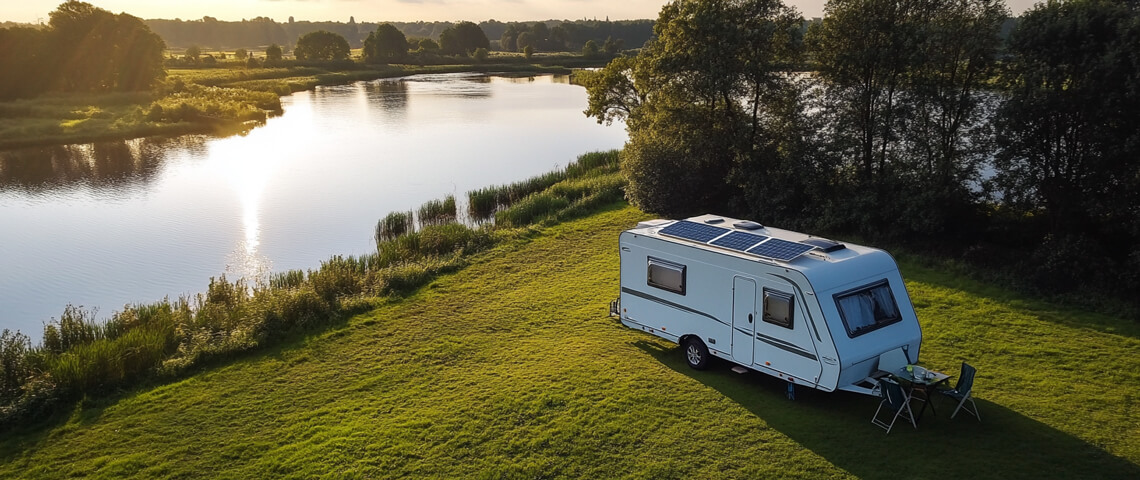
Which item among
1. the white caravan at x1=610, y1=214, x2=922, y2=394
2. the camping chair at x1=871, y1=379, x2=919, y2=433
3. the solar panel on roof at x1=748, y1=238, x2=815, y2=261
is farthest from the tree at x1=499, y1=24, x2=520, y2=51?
the camping chair at x1=871, y1=379, x2=919, y2=433

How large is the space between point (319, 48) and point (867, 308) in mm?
110772

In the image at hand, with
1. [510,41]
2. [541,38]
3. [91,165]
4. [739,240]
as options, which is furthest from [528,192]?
[510,41]

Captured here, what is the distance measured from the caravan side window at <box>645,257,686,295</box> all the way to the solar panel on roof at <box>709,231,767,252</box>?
2.59 feet

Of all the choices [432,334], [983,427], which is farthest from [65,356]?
[983,427]

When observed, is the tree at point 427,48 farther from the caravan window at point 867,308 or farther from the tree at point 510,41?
the caravan window at point 867,308

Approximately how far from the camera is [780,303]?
10.5 meters

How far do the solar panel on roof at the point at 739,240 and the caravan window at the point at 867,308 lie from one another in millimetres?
1851

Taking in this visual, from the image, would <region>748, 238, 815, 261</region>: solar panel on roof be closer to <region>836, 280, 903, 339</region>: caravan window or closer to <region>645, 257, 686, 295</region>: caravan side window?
<region>836, 280, 903, 339</region>: caravan window

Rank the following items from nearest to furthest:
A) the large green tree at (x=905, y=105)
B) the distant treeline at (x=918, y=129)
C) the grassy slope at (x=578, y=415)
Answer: the grassy slope at (x=578, y=415) < the distant treeline at (x=918, y=129) < the large green tree at (x=905, y=105)

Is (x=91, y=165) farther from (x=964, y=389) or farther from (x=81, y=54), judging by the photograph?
(x=964, y=389)

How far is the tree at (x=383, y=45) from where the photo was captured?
10962 centimetres

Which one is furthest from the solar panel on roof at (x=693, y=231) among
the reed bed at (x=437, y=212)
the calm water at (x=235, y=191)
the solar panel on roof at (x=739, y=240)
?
the reed bed at (x=437, y=212)

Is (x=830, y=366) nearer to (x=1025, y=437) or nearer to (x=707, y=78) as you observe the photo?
(x=1025, y=437)

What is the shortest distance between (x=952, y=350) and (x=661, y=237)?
5835mm
